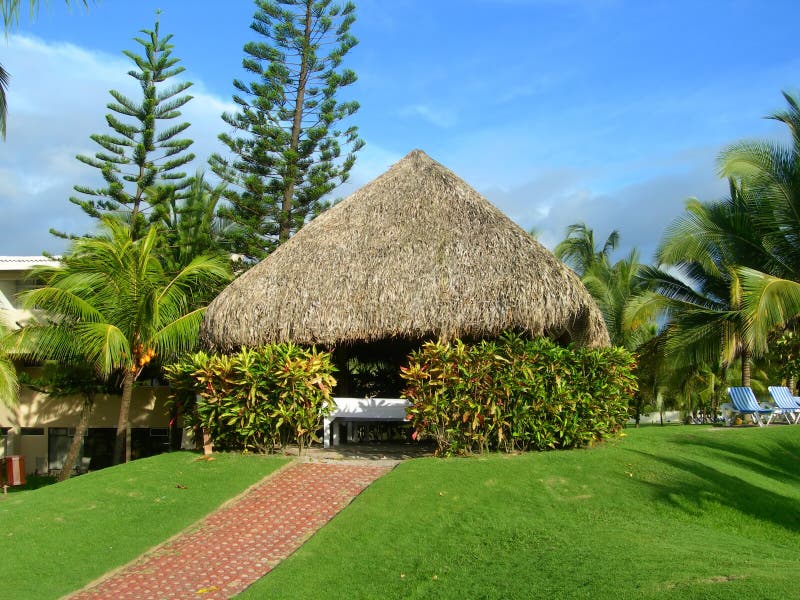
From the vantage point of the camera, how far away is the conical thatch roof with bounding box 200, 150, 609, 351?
1076 cm

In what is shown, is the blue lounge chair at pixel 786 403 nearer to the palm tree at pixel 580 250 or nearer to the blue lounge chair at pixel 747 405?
the blue lounge chair at pixel 747 405

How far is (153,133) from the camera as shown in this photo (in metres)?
17.6

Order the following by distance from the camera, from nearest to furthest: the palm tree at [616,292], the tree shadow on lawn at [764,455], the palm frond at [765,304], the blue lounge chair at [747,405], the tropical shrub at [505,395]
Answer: the tropical shrub at [505,395], the tree shadow on lawn at [764,455], the palm frond at [765,304], the blue lounge chair at [747,405], the palm tree at [616,292]

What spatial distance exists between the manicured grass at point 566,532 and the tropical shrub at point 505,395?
430 mm

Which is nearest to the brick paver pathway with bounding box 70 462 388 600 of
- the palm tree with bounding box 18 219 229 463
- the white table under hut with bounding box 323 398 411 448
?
the white table under hut with bounding box 323 398 411 448

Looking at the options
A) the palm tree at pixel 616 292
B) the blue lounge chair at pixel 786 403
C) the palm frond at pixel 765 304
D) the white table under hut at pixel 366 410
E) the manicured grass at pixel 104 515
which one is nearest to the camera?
the manicured grass at pixel 104 515

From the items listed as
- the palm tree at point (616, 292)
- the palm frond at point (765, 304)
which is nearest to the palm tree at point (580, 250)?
the palm tree at point (616, 292)

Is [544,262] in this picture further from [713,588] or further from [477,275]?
[713,588]

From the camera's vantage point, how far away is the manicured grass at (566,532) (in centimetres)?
548

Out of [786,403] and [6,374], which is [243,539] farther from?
[786,403]

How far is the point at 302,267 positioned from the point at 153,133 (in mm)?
7820

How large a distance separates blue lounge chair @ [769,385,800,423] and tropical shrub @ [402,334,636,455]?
19.5 feet

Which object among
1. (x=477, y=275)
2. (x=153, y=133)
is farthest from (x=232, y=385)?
(x=153, y=133)

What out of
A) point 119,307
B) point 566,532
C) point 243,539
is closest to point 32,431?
point 119,307
